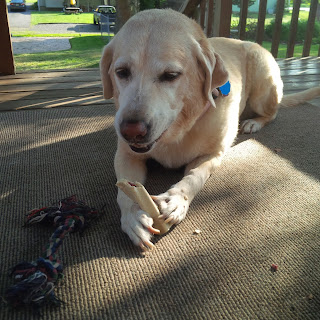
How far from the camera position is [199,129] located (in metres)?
2.03

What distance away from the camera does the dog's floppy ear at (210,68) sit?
6.02ft

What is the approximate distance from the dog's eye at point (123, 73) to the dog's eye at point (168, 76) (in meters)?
0.17

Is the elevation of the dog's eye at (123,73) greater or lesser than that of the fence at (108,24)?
greater

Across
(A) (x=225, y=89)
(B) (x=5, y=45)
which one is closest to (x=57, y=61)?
(B) (x=5, y=45)

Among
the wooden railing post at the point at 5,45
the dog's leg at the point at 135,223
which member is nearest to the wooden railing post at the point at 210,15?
the wooden railing post at the point at 5,45

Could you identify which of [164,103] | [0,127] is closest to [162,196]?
[164,103]

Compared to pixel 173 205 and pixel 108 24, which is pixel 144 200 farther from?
pixel 108 24

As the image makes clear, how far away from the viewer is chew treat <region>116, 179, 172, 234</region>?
143 centimetres

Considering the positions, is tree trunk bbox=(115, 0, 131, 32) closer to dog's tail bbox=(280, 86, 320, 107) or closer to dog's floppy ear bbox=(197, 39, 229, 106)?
dog's tail bbox=(280, 86, 320, 107)

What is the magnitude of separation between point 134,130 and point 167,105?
265mm

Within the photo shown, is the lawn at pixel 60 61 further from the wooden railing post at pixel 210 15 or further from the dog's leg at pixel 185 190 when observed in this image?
the dog's leg at pixel 185 190

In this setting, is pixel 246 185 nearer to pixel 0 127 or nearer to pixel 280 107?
pixel 280 107

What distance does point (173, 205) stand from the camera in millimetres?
1527

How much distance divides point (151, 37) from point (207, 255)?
3.54 ft
